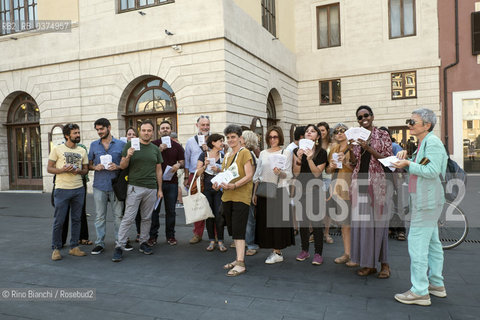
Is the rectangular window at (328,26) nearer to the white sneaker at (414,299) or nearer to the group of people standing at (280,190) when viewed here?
the group of people standing at (280,190)

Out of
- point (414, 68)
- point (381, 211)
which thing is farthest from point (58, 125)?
point (414, 68)

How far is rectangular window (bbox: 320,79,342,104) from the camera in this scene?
18609 mm

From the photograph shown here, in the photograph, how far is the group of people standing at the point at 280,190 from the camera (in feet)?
11.5

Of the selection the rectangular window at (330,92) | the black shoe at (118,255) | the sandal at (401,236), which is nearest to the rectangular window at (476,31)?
the rectangular window at (330,92)

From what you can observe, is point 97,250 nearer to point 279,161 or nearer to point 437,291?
point 279,161

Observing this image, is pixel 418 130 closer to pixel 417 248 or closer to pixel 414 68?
pixel 417 248

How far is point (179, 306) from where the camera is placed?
3469 millimetres

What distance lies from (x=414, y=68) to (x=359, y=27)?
131 inches

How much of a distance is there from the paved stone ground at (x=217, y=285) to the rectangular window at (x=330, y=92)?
13.6 m

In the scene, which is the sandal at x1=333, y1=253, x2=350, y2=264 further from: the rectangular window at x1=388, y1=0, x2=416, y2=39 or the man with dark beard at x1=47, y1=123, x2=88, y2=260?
the rectangular window at x1=388, y1=0, x2=416, y2=39

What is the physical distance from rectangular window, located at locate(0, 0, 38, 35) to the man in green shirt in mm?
12631

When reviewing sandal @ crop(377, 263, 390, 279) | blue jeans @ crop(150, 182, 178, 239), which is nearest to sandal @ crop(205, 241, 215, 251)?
blue jeans @ crop(150, 182, 178, 239)

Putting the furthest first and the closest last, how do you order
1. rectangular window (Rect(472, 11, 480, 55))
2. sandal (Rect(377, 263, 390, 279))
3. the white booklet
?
rectangular window (Rect(472, 11, 480, 55))
sandal (Rect(377, 263, 390, 279))
the white booklet

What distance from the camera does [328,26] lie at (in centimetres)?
1862
